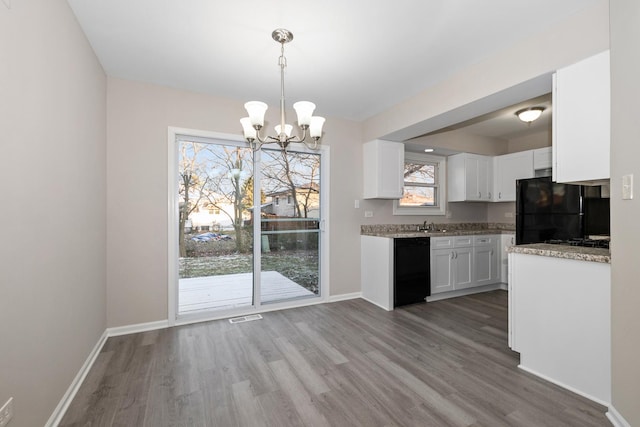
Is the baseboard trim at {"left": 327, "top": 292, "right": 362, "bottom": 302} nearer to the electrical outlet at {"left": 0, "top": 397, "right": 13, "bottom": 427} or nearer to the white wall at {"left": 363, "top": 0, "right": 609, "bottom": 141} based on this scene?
the white wall at {"left": 363, "top": 0, "right": 609, "bottom": 141}

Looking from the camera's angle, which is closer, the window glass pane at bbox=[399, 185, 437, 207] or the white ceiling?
the white ceiling

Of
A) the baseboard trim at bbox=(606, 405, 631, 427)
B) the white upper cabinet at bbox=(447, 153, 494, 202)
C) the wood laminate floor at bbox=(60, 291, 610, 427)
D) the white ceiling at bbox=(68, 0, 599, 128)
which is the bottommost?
the wood laminate floor at bbox=(60, 291, 610, 427)

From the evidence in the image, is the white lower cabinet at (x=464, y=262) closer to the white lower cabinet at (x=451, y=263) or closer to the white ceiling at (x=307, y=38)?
the white lower cabinet at (x=451, y=263)

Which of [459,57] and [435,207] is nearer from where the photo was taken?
[459,57]

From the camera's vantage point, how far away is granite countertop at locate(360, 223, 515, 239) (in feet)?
12.8

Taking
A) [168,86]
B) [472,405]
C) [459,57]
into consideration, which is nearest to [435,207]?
[459,57]

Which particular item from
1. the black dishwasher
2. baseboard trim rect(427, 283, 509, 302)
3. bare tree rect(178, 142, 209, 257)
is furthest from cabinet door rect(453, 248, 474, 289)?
bare tree rect(178, 142, 209, 257)

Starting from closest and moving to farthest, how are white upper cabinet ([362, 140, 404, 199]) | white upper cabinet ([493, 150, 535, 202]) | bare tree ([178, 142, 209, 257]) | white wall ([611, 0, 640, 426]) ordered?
white wall ([611, 0, 640, 426]), bare tree ([178, 142, 209, 257]), white upper cabinet ([362, 140, 404, 199]), white upper cabinet ([493, 150, 535, 202])

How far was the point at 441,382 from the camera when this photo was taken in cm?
204

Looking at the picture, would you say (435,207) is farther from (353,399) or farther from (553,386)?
(353,399)

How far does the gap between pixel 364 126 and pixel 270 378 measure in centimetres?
344

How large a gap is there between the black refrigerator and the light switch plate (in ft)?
7.77

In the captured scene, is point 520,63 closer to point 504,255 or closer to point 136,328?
point 504,255

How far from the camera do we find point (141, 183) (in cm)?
297
